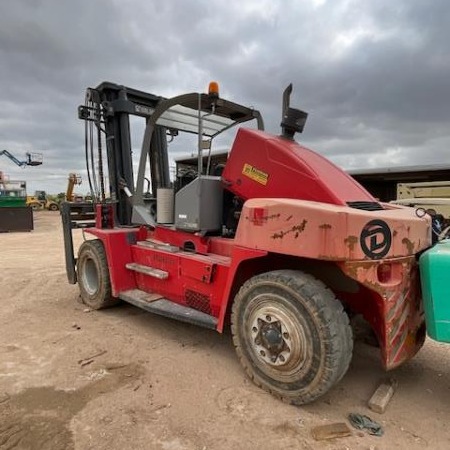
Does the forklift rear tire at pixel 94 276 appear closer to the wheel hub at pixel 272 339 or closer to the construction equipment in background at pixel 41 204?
the wheel hub at pixel 272 339

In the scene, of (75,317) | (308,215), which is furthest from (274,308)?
(75,317)

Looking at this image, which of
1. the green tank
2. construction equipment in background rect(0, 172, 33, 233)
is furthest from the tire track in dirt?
construction equipment in background rect(0, 172, 33, 233)

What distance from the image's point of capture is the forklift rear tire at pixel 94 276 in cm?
548

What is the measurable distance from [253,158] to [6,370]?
298 cm

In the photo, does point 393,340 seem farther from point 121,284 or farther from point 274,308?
point 121,284

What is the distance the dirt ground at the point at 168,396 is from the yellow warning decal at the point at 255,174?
173 cm

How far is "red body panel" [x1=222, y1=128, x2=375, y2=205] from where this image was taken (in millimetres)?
3572

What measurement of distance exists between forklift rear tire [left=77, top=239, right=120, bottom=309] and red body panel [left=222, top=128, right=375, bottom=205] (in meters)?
2.31

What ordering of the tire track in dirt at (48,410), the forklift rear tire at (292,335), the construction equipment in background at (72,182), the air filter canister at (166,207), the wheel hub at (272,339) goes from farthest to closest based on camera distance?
the construction equipment in background at (72,182) < the air filter canister at (166,207) < the wheel hub at (272,339) < the forklift rear tire at (292,335) < the tire track in dirt at (48,410)

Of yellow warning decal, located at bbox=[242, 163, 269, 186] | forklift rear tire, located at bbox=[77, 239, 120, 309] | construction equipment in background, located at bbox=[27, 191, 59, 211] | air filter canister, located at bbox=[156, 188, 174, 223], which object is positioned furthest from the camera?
construction equipment in background, located at bbox=[27, 191, 59, 211]

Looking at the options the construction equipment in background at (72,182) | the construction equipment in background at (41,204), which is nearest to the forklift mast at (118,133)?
the construction equipment in background at (72,182)

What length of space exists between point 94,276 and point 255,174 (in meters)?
3.15

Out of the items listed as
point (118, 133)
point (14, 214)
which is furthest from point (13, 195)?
point (118, 133)

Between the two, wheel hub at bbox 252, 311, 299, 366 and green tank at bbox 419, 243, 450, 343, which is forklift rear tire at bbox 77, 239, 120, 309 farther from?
green tank at bbox 419, 243, 450, 343
